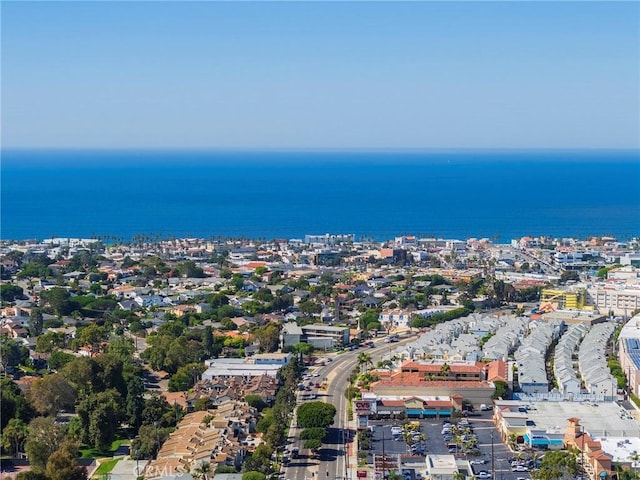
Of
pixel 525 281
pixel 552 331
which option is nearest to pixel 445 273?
pixel 525 281

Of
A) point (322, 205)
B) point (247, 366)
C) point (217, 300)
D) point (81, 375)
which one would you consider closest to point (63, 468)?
point (81, 375)

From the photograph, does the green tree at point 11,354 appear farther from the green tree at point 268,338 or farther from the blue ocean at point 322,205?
the blue ocean at point 322,205

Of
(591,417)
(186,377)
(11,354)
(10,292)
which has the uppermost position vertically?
(10,292)

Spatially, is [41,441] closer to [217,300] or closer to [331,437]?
[331,437]

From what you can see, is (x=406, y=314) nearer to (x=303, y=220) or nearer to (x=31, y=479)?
(x=31, y=479)

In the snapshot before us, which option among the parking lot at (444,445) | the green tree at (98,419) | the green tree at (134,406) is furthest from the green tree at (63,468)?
the parking lot at (444,445)

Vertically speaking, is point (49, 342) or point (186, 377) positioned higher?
point (49, 342)

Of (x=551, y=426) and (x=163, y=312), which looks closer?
(x=551, y=426)
